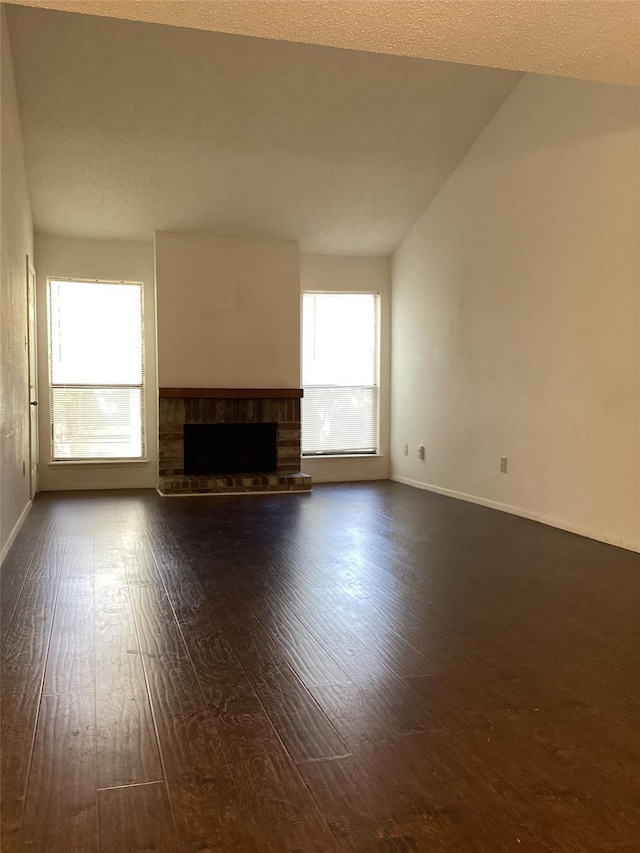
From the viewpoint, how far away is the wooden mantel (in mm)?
6984

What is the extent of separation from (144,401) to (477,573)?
4674mm

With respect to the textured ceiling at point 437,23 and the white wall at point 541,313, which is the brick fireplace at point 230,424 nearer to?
the white wall at point 541,313

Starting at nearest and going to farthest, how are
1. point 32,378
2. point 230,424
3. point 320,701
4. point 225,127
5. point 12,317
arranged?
point 320,701
point 12,317
point 225,127
point 32,378
point 230,424

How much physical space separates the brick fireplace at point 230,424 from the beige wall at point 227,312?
161 millimetres

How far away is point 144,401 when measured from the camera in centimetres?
736

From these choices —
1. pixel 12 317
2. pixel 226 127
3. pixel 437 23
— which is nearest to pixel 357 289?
pixel 226 127

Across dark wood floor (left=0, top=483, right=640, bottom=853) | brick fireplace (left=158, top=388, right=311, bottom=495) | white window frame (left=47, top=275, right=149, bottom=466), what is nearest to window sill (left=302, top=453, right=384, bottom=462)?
brick fireplace (left=158, top=388, right=311, bottom=495)

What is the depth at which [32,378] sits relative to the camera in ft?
20.6

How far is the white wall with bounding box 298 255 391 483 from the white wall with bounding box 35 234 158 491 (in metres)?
1.65

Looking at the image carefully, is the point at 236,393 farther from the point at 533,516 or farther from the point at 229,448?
the point at 533,516

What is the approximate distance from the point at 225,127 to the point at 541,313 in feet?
9.38

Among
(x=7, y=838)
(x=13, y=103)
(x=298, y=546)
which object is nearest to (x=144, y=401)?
(x=13, y=103)

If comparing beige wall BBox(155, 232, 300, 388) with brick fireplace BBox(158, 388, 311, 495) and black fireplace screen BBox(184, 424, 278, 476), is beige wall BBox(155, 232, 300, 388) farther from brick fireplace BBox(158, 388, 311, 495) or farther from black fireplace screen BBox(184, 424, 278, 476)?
black fireplace screen BBox(184, 424, 278, 476)

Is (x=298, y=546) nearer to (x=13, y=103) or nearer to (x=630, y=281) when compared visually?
(x=630, y=281)
